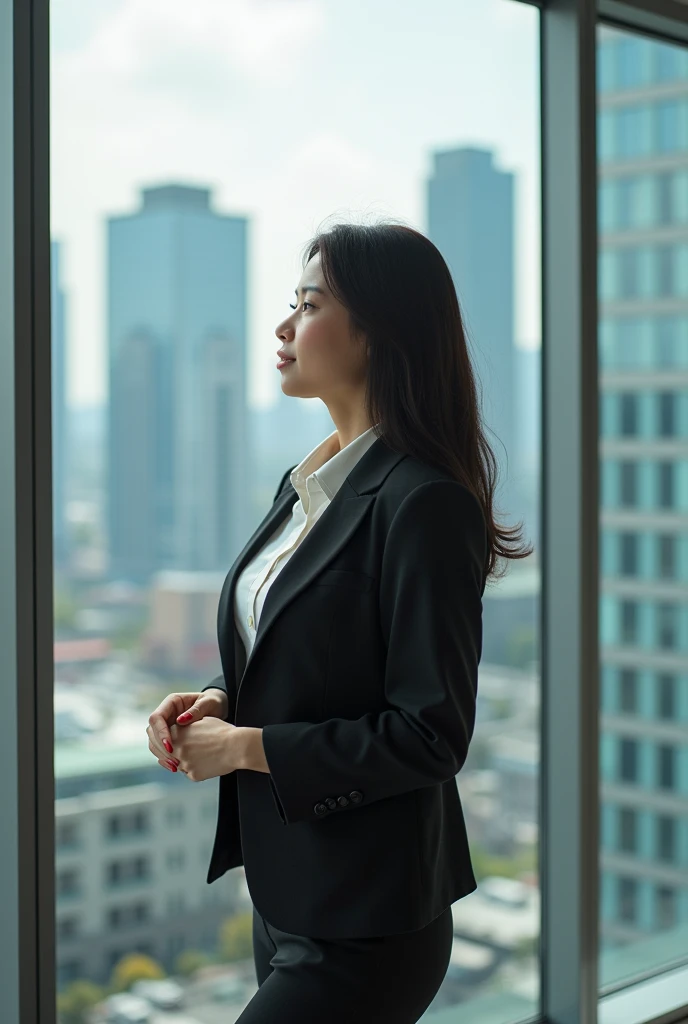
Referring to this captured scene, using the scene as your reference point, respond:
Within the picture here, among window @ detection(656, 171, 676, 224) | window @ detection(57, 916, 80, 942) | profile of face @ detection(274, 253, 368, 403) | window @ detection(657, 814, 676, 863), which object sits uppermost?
window @ detection(656, 171, 676, 224)

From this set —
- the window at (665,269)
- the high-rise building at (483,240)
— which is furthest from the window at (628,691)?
the window at (665,269)

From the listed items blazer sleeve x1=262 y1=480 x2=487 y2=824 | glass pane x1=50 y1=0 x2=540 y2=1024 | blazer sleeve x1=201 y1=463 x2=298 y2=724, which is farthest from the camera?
glass pane x1=50 y1=0 x2=540 y2=1024

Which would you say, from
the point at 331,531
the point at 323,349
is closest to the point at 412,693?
the point at 331,531

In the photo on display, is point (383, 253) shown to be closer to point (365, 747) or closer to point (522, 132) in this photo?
point (365, 747)

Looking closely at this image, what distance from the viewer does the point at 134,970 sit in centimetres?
185

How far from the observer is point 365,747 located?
116 cm

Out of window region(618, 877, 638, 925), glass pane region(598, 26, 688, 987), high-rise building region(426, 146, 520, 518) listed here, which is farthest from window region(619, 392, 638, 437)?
window region(618, 877, 638, 925)

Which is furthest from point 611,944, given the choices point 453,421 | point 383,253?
point 383,253

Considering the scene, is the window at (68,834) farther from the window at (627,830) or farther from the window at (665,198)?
the window at (665,198)

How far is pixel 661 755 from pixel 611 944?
0.48m

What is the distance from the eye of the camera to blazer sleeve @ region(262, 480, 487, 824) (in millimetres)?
1154

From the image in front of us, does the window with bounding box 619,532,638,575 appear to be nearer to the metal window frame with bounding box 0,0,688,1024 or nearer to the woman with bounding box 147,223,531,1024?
the metal window frame with bounding box 0,0,688,1024

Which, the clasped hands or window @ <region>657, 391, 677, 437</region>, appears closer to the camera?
the clasped hands

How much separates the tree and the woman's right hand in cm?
70
